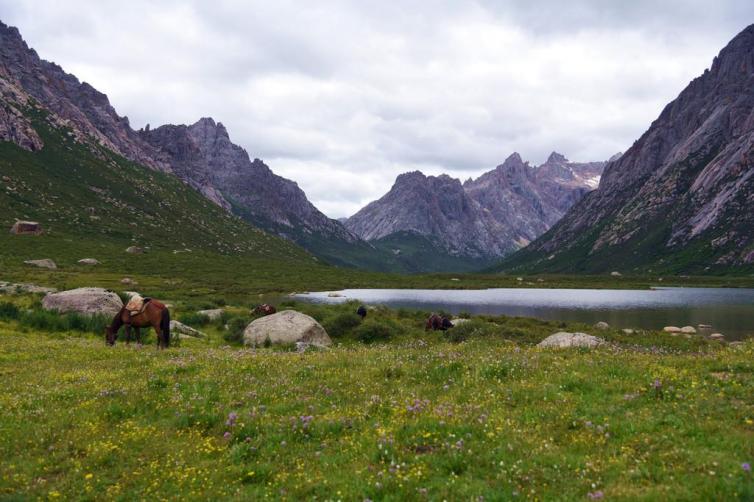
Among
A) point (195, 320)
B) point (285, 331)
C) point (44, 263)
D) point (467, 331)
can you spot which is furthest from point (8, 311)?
point (44, 263)

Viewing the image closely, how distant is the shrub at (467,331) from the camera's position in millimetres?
42956

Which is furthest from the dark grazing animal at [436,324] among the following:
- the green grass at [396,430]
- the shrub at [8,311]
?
the shrub at [8,311]

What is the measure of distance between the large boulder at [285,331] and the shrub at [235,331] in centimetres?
111

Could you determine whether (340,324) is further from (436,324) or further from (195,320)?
(195,320)

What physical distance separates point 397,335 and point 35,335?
28579 millimetres

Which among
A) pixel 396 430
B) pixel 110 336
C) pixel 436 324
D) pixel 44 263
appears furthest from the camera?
pixel 44 263

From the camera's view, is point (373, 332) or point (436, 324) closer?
point (373, 332)

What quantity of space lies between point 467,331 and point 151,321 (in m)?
28.4

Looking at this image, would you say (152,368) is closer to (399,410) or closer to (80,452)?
(80,452)

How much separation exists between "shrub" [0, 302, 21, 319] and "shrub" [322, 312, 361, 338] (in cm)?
2595

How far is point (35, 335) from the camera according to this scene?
3344 cm

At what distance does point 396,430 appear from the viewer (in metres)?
11.0

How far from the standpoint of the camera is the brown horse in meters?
28.2

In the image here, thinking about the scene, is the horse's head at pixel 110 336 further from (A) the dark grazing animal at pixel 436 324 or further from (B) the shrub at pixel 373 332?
(A) the dark grazing animal at pixel 436 324
